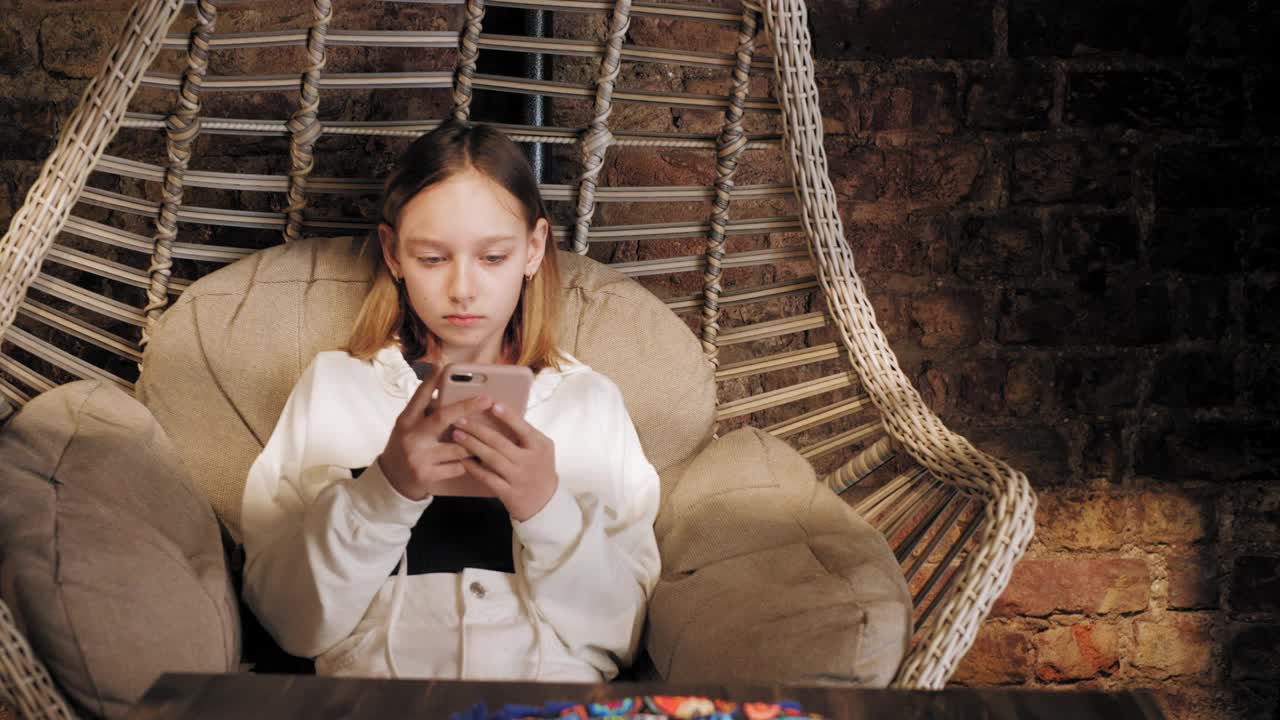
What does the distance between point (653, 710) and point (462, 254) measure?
0.63 m

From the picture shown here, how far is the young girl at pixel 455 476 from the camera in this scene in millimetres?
1108

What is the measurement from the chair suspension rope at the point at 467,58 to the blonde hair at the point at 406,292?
11 cm

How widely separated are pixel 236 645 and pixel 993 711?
723 mm

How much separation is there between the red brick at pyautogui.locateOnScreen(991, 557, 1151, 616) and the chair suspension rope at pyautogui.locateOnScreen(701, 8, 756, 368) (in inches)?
28.9

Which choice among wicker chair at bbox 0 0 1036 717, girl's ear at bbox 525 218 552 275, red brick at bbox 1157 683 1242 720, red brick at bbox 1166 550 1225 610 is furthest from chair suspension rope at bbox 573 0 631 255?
red brick at bbox 1157 683 1242 720

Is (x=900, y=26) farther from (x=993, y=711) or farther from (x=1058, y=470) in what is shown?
(x=993, y=711)

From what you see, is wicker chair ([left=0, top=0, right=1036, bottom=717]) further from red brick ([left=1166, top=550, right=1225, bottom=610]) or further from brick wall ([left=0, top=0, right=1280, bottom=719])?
red brick ([left=1166, top=550, right=1225, bottom=610])

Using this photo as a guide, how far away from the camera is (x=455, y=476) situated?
1.11 meters

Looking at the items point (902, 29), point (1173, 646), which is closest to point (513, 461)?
point (902, 29)

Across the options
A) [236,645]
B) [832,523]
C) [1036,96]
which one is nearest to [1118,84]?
[1036,96]

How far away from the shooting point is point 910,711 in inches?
30.5

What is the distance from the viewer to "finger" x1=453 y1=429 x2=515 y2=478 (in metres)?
1.08

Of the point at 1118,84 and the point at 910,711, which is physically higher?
the point at 1118,84

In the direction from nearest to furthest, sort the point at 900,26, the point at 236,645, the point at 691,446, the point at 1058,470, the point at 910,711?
the point at 910,711
the point at 236,645
the point at 691,446
the point at 900,26
the point at 1058,470
